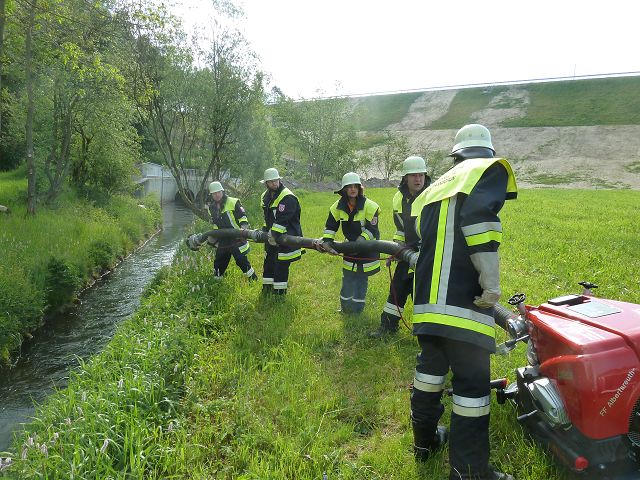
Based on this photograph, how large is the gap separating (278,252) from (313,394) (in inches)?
122

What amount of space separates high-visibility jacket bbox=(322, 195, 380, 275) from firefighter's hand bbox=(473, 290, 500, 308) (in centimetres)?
310

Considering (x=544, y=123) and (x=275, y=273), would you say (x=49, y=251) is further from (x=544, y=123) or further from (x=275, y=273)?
(x=544, y=123)

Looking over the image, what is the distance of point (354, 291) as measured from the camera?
19.6 feet

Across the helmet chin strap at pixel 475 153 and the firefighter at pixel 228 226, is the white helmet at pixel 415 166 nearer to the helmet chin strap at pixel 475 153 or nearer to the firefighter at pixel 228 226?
the helmet chin strap at pixel 475 153

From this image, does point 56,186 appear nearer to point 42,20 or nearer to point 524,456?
point 42,20

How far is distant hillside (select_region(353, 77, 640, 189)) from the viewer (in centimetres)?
4000

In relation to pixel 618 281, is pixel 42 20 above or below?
above

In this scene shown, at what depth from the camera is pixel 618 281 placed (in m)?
6.32

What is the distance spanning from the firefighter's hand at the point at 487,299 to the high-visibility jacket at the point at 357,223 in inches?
122

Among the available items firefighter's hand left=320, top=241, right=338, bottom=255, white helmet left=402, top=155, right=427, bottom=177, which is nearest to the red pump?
white helmet left=402, top=155, right=427, bottom=177

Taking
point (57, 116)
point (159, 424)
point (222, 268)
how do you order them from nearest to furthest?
1. point (159, 424)
2. point (222, 268)
3. point (57, 116)

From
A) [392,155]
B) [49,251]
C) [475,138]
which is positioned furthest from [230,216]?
[392,155]

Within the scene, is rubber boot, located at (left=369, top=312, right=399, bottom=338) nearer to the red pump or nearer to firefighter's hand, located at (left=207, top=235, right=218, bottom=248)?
the red pump

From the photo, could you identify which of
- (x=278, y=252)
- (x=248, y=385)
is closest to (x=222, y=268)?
(x=278, y=252)
